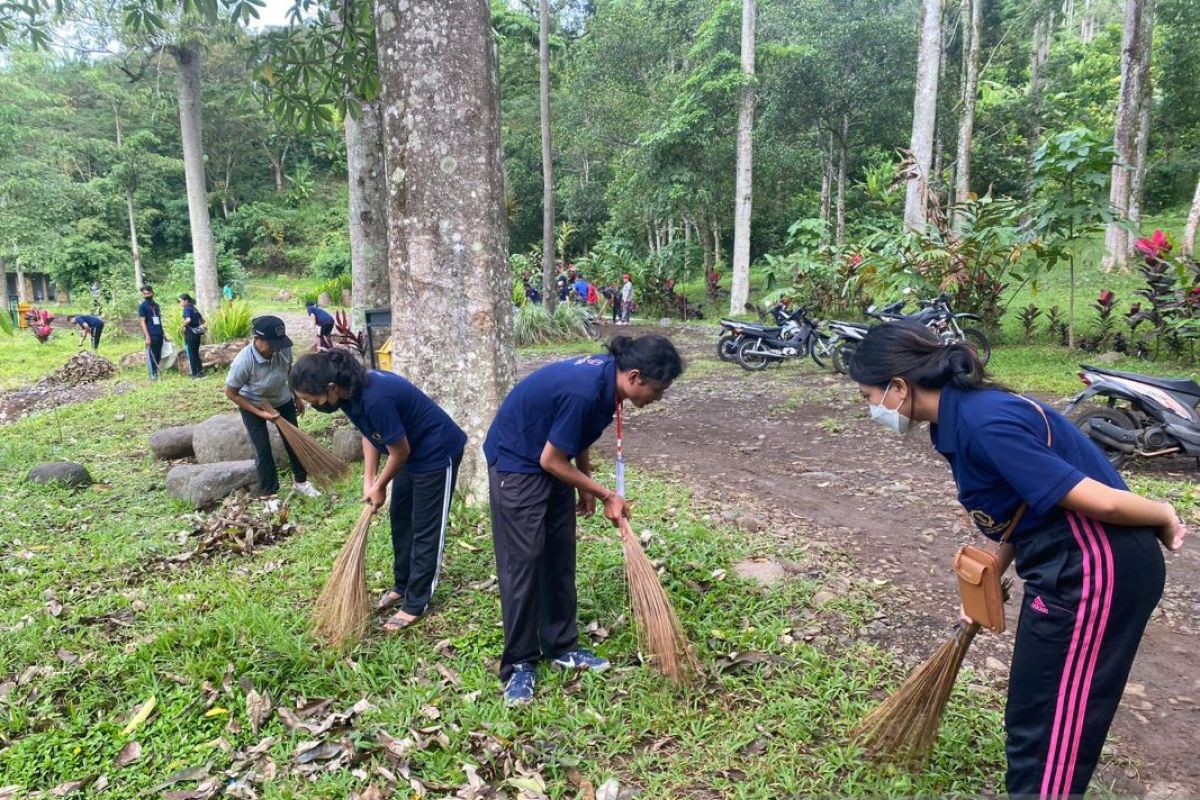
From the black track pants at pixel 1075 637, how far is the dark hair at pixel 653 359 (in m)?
1.21

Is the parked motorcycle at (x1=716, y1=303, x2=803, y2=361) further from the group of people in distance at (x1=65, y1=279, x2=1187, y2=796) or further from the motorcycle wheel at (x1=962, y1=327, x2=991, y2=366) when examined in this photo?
the group of people in distance at (x1=65, y1=279, x2=1187, y2=796)

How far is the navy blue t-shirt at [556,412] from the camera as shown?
108 inches

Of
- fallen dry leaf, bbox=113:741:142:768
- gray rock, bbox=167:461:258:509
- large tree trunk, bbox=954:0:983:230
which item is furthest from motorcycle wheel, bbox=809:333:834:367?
fallen dry leaf, bbox=113:741:142:768

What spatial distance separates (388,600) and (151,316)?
10.4 metres

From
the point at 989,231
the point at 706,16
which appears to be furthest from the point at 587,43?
the point at 989,231

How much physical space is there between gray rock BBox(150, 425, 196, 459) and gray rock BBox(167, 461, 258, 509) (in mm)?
1349

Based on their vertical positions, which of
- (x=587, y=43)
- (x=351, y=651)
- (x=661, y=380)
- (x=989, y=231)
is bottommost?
(x=351, y=651)

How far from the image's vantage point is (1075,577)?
6.09 feet

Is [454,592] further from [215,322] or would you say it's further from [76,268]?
[76,268]

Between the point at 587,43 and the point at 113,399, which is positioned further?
the point at 587,43

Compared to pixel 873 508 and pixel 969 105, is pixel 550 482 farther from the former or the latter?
pixel 969 105

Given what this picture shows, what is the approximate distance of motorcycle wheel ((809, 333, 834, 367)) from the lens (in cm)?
1076

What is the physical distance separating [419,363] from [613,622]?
2.27 metres

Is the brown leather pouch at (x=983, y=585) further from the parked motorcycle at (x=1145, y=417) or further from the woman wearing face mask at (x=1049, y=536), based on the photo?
the parked motorcycle at (x=1145, y=417)
